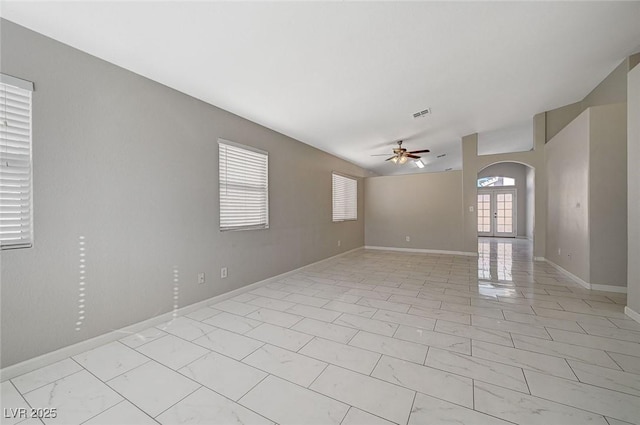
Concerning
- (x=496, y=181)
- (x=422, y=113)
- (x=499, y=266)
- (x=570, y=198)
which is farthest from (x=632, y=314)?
(x=496, y=181)

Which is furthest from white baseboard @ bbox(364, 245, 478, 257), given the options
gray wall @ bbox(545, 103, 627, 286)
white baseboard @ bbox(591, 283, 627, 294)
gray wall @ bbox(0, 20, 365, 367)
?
gray wall @ bbox(0, 20, 365, 367)

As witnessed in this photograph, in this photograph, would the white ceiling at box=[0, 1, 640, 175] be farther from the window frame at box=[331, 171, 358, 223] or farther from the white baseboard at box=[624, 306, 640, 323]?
the white baseboard at box=[624, 306, 640, 323]

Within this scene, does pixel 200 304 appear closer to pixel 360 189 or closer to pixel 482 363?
pixel 482 363

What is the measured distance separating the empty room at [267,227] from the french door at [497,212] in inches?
243

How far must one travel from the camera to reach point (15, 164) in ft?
6.27

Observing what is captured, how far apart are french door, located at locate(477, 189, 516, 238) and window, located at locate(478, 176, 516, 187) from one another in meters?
0.25

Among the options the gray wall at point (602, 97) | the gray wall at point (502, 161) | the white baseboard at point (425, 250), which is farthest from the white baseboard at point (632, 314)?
the white baseboard at point (425, 250)

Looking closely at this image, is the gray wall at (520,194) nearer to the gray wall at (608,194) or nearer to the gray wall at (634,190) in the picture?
the gray wall at (608,194)

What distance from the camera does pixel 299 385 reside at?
5.70 feet

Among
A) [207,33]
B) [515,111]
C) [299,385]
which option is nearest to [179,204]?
[207,33]

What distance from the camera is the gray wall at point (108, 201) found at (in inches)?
77.7

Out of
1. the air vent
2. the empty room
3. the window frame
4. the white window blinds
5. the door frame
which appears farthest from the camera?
the door frame

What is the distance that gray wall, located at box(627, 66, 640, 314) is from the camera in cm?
266

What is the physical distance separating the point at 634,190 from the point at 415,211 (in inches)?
190
